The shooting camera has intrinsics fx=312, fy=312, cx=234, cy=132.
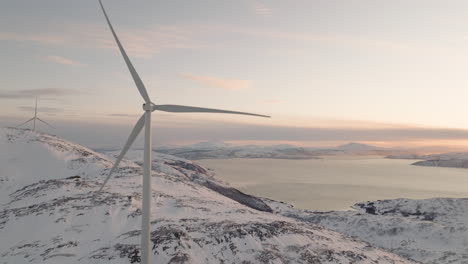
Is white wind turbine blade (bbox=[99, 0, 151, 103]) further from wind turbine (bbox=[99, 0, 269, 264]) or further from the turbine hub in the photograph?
the turbine hub

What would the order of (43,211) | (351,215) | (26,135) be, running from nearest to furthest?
(43,211), (351,215), (26,135)

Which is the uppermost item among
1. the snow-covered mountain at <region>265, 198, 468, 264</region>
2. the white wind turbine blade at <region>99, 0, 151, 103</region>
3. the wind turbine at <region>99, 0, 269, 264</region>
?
the white wind turbine blade at <region>99, 0, 151, 103</region>

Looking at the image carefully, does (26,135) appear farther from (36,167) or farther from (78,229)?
(78,229)

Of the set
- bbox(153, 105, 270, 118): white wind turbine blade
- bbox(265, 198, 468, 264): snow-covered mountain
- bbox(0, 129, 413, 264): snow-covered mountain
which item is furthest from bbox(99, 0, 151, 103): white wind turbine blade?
bbox(265, 198, 468, 264): snow-covered mountain

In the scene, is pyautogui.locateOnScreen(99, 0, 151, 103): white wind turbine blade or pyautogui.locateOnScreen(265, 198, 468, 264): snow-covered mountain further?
pyautogui.locateOnScreen(265, 198, 468, 264): snow-covered mountain

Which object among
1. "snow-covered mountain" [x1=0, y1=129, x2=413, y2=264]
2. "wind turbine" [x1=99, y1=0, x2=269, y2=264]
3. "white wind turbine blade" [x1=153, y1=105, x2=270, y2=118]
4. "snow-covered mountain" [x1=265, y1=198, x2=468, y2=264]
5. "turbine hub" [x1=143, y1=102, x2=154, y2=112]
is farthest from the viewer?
"snow-covered mountain" [x1=265, y1=198, x2=468, y2=264]

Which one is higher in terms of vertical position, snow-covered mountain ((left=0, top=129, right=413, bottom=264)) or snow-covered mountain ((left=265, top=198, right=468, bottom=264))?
snow-covered mountain ((left=0, top=129, right=413, bottom=264))

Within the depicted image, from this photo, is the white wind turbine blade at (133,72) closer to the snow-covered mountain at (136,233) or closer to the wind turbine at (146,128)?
the wind turbine at (146,128)

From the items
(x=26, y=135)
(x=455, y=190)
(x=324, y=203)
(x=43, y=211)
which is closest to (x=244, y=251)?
(x=43, y=211)

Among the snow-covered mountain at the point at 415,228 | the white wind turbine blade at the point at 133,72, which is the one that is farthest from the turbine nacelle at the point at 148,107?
the snow-covered mountain at the point at 415,228

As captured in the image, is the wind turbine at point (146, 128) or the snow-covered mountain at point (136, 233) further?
the snow-covered mountain at point (136, 233)

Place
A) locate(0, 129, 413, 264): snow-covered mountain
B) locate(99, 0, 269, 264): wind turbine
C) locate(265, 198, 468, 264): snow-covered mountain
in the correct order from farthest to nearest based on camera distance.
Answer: locate(265, 198, 468, 264): snow-covered mountain, locate(0, 129, 413, 264): snow-covered mountain, locate(99, 0, 269, 264): wind turbine
